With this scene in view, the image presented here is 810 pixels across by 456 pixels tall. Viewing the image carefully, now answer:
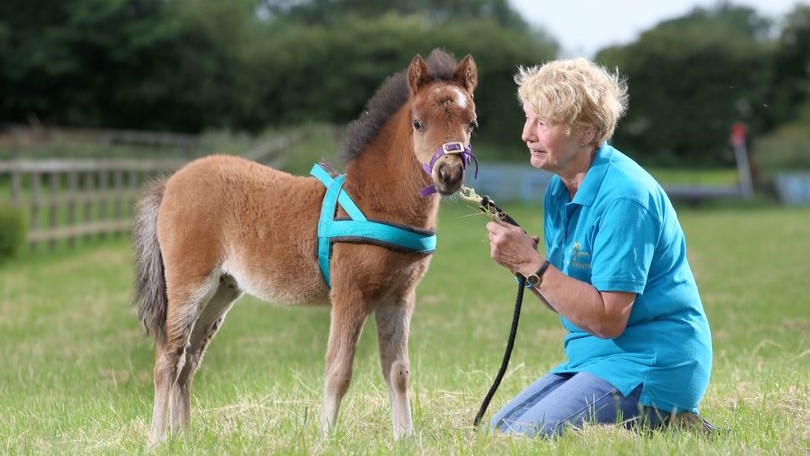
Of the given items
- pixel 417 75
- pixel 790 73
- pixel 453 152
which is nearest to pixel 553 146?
pixel 453 152

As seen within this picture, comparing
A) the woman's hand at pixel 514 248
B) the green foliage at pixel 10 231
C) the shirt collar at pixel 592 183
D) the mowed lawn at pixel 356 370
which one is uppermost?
the shirt collar at pixel 592 183

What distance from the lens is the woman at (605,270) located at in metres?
4.30

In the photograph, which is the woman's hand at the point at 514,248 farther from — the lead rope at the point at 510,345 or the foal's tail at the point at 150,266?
the foal's tail at the point at 150,266

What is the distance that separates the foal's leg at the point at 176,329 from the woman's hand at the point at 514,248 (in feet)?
5.85

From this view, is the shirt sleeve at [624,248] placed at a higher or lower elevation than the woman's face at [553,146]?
lower

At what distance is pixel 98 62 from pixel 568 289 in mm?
36008

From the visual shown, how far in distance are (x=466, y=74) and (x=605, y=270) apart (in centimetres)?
130

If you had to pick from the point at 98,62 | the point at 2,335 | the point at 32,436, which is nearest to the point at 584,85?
the point at 32,436

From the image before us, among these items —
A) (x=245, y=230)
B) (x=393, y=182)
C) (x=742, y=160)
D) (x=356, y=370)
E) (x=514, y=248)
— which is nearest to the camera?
(x=514, y=248)

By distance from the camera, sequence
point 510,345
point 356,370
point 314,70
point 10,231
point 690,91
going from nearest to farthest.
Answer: point 510,345 → point 356,370 → point 10,231 → point 690,91 → point 314,70

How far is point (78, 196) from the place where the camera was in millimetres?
18625

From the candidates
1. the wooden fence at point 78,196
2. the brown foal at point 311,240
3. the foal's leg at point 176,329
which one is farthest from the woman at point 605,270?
the wooden fence at point 78,196

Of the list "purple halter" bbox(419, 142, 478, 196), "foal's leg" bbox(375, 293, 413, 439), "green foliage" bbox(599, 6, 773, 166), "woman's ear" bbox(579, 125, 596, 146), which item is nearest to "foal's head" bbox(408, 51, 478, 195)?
"purple halter" bbox(419, 142, 478, 196)

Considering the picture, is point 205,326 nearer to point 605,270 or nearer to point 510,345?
point 510,345
